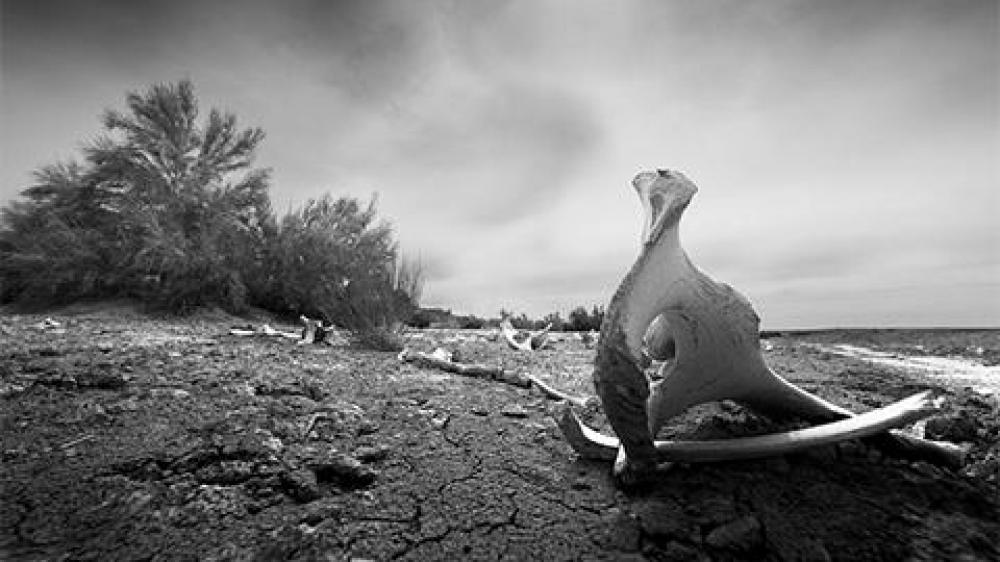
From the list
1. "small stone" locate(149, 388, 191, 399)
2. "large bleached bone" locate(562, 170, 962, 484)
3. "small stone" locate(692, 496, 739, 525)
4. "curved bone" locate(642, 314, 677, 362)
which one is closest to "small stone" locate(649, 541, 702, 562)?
"small stone" locate(692, 496, 739, 525)

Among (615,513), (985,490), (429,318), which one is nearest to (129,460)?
(615,513)

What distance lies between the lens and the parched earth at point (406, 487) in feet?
4.65

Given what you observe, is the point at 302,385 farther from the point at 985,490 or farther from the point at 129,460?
the point at 985,490

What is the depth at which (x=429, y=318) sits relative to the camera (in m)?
9.24

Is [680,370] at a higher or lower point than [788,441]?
higher

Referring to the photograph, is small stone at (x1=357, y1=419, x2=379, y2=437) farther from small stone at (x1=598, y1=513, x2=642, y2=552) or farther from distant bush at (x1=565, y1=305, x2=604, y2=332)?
distant bush at (x1=565, y1=305, x2=604, y2=332)

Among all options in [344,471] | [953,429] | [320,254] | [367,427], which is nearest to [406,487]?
[344,471]

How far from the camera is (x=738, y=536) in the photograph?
143 cm

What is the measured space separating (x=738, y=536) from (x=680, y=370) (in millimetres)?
519

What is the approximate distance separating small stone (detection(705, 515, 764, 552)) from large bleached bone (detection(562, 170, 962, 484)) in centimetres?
19

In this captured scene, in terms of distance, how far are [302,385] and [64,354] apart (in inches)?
79.5

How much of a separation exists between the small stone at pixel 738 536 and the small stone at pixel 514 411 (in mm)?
1162

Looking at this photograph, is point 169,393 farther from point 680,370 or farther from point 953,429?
point 953,429

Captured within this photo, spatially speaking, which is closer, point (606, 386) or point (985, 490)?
point (606, 386)
